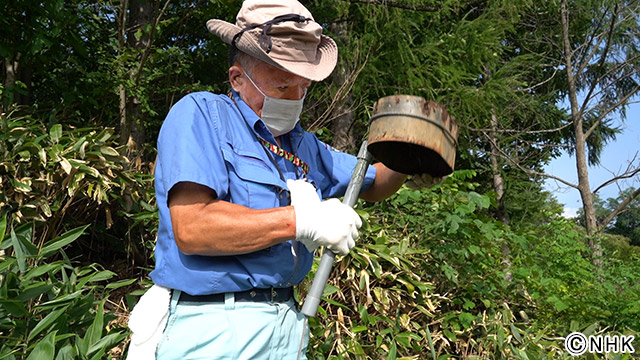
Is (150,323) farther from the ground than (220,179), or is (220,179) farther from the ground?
(220,179)

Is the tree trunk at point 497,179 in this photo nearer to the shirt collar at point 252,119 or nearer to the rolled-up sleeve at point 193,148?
the shirt collar at point 252,119

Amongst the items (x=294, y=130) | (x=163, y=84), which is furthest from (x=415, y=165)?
(x=163, y=84)

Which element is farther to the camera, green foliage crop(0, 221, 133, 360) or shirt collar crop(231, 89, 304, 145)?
green foliage crop(0, 221, 133, 360)

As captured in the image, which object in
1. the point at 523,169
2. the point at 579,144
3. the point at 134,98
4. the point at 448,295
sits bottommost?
the point at 448,295

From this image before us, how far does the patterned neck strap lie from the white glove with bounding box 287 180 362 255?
0.38ft

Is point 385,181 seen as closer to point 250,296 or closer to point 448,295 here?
point 250,296

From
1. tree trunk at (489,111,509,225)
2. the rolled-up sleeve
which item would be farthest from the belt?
tree trunk at (489,111,509,225)

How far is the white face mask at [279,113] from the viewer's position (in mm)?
1849

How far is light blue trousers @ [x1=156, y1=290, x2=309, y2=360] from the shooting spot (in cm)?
162

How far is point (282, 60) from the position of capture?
1.74 metres

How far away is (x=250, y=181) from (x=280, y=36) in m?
0.48

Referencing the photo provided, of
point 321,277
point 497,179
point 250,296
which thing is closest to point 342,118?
point 321,277

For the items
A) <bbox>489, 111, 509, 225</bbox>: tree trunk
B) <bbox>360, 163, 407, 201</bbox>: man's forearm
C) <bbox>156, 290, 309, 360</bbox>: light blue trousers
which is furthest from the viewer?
<bbox>489, 111, 509, 225</bbox>: tree trunk

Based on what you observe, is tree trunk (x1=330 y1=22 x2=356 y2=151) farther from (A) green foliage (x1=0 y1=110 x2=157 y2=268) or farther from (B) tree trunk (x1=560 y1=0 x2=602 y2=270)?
(B) tree trunk (x1=560 y1=0 x2=602 y2=270)
